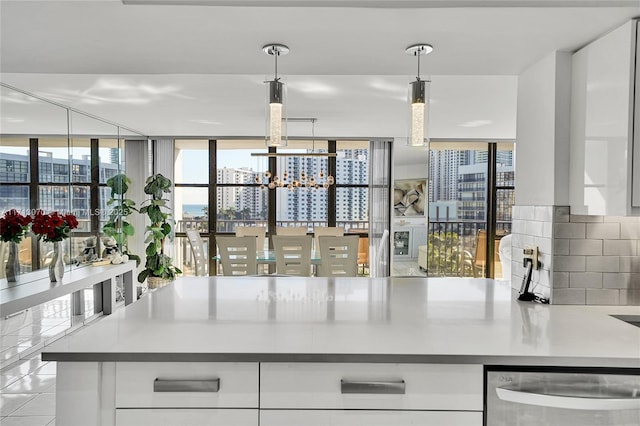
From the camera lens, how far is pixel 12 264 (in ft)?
10.8

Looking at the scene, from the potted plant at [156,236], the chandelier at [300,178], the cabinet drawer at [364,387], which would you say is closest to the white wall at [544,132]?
the cabinet drawer at [364,387]

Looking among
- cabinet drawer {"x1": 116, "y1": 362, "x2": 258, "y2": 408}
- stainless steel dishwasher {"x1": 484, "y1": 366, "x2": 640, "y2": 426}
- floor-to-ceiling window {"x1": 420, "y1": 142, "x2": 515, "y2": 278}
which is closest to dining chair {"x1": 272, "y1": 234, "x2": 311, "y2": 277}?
cabinet drawer {"x1": 116, "y1": 362, "x2": 258, "y2": 408}

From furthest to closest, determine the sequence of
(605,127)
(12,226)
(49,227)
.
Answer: (49,227) → (12,226) → (605,127)

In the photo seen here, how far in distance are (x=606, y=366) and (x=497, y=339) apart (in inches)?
11.6

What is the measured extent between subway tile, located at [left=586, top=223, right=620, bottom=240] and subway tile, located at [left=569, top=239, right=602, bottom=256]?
3 centimetres

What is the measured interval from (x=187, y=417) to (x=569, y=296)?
5.39 feet

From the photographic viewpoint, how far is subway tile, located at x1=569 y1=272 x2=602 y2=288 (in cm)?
184

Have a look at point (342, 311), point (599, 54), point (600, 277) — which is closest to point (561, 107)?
point (599, 54)

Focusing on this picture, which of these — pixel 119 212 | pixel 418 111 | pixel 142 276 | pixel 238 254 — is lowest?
pixel 142 276

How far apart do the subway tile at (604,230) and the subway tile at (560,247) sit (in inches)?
4.3

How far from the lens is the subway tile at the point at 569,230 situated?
6.02ft

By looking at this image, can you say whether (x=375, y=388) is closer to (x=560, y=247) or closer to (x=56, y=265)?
(x=560, y=247)

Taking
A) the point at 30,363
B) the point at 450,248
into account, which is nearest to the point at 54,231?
the point at 30,363

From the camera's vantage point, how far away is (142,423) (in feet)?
4.07
